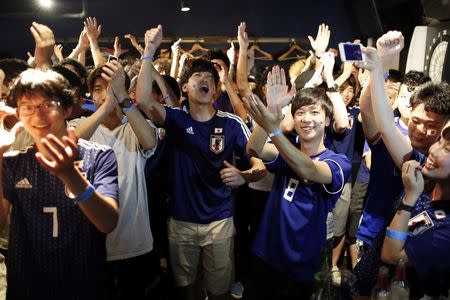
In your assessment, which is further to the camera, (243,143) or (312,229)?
(243,143)

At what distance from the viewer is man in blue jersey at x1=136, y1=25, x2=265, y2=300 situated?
2996mm

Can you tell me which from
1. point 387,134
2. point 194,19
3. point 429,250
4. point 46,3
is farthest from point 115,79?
point 46,3

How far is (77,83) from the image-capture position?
2980 mm

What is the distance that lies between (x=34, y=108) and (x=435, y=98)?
200 cm

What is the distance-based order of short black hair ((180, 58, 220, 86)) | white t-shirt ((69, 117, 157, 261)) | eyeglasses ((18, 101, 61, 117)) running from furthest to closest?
short black hair ((180, 58, 220, 86)), white t-shirt ((69, 117, 157, 261)), eyeglasses ((18, 101, 61, 117))

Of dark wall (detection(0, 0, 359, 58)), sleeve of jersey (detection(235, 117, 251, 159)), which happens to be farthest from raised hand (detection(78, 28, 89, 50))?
dark wall (detection(0, 0, 359, 58))

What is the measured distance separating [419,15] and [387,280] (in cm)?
557

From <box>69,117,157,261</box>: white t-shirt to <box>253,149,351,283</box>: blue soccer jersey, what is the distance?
0.83m

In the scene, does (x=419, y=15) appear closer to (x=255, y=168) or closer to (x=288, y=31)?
(x=288, y=31)

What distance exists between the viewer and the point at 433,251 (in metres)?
1.76

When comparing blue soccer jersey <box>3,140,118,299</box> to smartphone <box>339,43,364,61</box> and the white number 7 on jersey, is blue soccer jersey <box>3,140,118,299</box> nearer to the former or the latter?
the white number 7 on jersey

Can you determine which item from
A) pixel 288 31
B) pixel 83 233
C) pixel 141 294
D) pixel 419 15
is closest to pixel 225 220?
pixel 141 294

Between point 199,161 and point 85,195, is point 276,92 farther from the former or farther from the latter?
point 85,195

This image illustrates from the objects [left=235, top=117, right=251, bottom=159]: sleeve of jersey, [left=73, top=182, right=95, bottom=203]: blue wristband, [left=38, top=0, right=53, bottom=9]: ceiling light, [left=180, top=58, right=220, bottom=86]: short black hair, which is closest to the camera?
[left=73, top=182, right=95, bottom=203]: blue wristband
